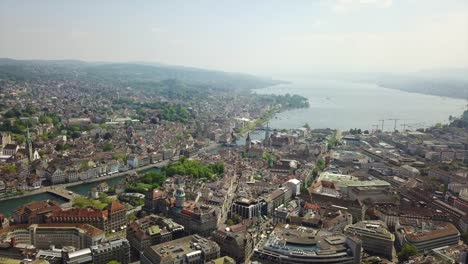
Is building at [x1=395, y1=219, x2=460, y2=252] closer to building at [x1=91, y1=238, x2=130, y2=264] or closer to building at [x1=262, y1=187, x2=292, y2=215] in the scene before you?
building at [x1=262, y1=187, x2=292, y2=215]

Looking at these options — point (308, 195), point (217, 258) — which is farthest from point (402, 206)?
point (217, 258)

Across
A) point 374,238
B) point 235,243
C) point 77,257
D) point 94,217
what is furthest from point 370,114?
point 77,257

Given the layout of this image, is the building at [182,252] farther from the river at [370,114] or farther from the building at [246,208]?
the river at [370,114]

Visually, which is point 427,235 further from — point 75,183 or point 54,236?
point 75,183

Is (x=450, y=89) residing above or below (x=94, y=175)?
above

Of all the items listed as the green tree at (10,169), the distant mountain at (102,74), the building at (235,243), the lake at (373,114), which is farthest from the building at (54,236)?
the distant mountain at (102,74)

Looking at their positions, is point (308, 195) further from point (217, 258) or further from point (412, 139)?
point (412, 139)

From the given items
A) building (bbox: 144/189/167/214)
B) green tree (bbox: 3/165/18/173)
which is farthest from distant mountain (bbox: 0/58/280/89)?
building (bbox: 144/189/167/214)
